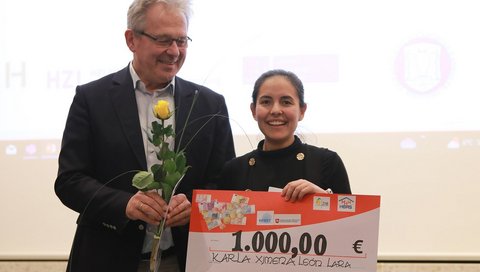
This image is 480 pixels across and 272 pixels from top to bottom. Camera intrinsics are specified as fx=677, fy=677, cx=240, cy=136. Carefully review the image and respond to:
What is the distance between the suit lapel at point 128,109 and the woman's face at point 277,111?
366 millimetres

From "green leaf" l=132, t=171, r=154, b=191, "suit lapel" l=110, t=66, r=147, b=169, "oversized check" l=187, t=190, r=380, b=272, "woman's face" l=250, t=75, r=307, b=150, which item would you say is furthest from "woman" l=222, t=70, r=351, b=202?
"green leaf" l=132, t=171, r=154, b=191

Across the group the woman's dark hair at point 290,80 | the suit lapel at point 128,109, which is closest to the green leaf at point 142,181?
the suit lapel at point 128,109

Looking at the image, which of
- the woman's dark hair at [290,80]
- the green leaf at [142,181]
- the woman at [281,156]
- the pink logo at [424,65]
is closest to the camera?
the green leaf at [142,181]

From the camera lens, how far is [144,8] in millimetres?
2059

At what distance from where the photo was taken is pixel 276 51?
3350 millimetres

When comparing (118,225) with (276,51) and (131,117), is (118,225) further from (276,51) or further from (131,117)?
(276,51)

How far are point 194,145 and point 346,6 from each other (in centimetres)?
154

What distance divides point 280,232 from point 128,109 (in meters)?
0.62

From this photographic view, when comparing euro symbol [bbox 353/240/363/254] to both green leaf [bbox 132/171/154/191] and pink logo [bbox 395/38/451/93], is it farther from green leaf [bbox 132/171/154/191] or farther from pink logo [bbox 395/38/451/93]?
pink logo [bbox 395/38/451/93]

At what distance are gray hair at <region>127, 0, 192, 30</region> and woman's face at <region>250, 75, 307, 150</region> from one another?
33 centimetres

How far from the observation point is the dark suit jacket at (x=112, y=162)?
195 centimetres

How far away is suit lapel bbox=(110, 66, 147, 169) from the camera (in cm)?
201

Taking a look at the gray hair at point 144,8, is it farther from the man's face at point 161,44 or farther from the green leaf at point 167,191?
the green leaf at point 167,191

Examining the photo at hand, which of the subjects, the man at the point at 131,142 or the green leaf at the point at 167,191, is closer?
the green leaf at the point at 167,191
